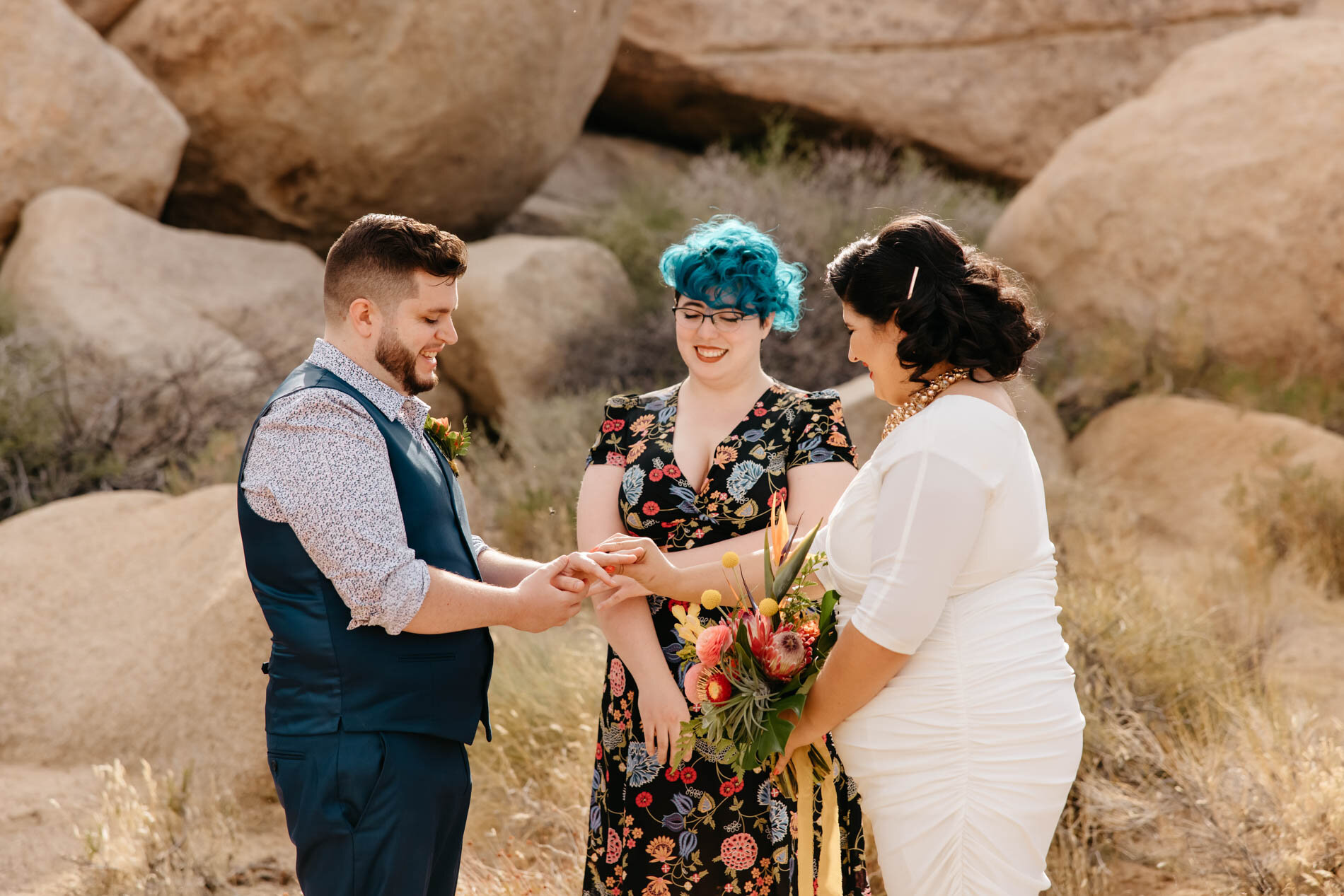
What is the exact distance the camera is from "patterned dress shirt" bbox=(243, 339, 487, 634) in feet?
A: 7.24

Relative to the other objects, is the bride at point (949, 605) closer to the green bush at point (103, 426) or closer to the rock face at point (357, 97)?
the green bush at point (103, 426)

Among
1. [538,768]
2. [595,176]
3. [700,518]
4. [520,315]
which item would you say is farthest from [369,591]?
[595,176]

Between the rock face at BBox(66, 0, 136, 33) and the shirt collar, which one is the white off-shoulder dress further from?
the rock face at BBox(66, 0, 136, 33)

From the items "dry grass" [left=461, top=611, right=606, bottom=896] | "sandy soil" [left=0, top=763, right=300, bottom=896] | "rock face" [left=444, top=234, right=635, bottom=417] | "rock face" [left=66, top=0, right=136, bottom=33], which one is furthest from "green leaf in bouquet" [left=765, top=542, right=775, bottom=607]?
"rock face" [left=66, top=0, right=136, bottom=33]

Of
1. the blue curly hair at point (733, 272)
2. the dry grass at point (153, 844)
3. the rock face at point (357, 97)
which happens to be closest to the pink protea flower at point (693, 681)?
the blue curly hair at point (733, 272)

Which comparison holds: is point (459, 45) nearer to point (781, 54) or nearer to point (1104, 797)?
point (781, 54)

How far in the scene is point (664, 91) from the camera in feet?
37.0

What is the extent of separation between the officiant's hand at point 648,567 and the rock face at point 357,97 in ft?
21.8

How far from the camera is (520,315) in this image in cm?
791

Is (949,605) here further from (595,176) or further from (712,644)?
(595,176)

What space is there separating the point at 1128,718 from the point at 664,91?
28.0 ft

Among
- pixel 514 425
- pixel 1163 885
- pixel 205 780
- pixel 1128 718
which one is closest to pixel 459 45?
pixel 514 425

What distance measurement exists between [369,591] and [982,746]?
1170 mm

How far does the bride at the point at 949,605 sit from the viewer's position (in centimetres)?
202
